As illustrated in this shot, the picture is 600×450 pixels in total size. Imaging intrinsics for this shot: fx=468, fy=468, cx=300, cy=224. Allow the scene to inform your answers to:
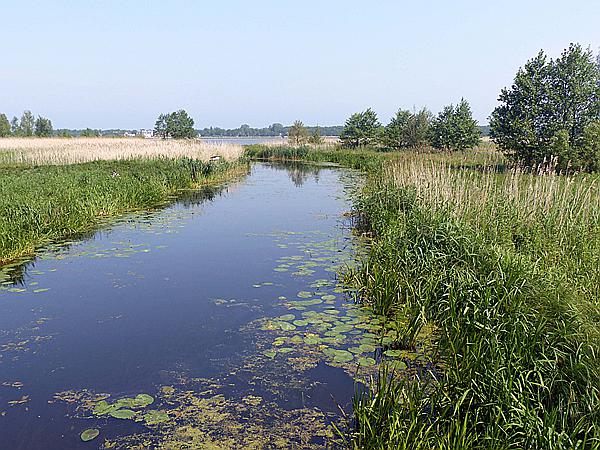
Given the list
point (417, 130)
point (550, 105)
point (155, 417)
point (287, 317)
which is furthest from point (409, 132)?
point (155, 417)

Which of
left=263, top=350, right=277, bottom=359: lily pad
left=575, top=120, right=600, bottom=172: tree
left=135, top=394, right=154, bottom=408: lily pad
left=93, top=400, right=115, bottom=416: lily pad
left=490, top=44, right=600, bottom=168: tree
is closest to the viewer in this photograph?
Result: left=93, top=400, right=115, bottom=416: lily pad

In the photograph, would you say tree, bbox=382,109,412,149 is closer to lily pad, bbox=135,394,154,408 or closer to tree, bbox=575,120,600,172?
tree, bbox=575,120,600,172

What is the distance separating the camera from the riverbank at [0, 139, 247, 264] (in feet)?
28.5

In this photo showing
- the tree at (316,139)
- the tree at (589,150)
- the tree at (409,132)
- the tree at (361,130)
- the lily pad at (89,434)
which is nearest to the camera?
the lily pad at (89,434)

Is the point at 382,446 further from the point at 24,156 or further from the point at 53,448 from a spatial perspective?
the point at 24,156

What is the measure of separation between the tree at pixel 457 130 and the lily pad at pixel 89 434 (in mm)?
26297

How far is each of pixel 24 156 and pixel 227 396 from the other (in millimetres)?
19875

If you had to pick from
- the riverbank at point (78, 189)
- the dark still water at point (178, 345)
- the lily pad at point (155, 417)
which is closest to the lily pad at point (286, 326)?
the dark still water at point (178, 345)

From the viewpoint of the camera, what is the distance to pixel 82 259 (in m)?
8.01

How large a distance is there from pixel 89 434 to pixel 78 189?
9.27 metres

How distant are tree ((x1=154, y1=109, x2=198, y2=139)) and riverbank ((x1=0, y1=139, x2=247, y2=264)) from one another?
3391 cm

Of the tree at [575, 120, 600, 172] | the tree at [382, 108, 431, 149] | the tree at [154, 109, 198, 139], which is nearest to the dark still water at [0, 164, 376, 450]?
the tree at [575, 120, 600, 172]

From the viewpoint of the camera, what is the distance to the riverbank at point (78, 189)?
868 centimetres

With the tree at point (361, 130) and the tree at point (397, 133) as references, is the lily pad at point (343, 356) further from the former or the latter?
the tree at point (361, 130)
